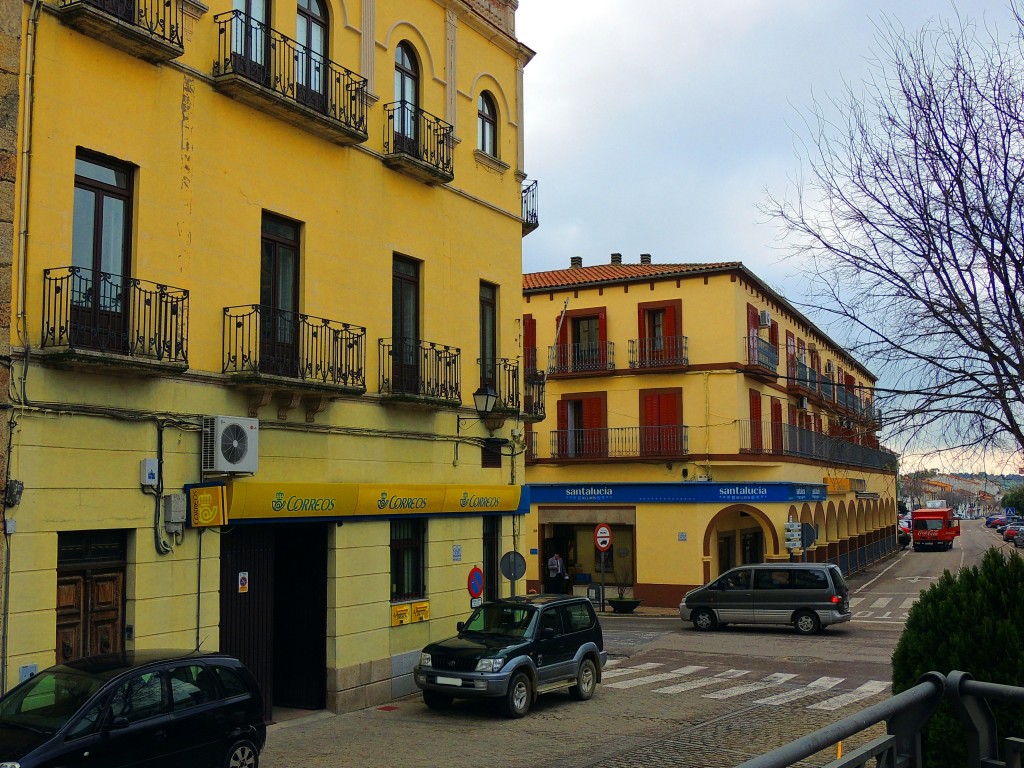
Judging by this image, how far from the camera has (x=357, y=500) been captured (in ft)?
52.6

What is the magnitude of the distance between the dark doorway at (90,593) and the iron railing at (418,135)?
8527 millimetres

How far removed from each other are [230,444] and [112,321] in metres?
2.34

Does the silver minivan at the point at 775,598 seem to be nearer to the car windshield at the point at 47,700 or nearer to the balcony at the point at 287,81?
the balcony at the point at 287,81

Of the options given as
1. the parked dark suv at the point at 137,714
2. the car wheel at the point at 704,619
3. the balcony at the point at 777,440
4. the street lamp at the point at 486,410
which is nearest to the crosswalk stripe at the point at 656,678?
the street lamp at the point at 486,410

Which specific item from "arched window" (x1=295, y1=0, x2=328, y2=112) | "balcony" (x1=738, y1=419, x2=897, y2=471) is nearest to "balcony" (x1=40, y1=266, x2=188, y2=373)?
"arched window" (x1=295, y1=0, x2=328, y2=112)

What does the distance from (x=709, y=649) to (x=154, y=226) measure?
669 inches

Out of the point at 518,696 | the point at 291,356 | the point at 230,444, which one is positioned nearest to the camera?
the point at 230,444

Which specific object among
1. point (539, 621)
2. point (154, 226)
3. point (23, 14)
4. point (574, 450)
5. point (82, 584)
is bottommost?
point (539, 621)

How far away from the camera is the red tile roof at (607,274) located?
3550 centimetres

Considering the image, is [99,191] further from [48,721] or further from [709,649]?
[709,649]

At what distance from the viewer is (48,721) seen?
29.9ft

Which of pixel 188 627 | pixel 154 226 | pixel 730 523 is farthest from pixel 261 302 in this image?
pixel 730 523

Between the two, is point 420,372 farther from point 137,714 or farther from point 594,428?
point 594,428

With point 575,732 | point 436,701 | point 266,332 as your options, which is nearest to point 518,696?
point 575,732
